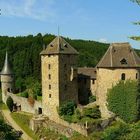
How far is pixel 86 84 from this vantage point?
57.6 m

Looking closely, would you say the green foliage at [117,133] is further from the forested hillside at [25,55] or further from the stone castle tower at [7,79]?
the forested hillside at [25,55]

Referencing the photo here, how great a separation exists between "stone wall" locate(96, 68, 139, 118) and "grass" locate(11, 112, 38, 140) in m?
9.02

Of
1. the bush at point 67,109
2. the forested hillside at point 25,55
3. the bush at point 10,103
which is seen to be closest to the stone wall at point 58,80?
the bush at point 67,109

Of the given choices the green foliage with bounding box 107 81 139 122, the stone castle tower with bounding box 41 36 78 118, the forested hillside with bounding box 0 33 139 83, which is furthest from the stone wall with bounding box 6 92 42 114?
the forested hillside with bounding box 0 33 139 83

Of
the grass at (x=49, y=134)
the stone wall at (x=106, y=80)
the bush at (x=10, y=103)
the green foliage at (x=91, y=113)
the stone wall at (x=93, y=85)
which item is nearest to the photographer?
the grass at (x=49, y=134)

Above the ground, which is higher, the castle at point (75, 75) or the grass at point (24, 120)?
the castle at point (75, 75)

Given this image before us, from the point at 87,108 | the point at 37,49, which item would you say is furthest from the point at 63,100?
the point at 37,49

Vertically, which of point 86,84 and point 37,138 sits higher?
point 86,84

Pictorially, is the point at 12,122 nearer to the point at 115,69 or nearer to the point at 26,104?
the point at 26,104

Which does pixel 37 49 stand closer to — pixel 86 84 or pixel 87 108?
pixel 86 84

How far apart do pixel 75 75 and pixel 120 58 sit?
6.85 m

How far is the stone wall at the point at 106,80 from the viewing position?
4872cm

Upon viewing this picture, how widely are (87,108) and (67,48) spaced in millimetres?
8074

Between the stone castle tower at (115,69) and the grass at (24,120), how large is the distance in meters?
9.54
